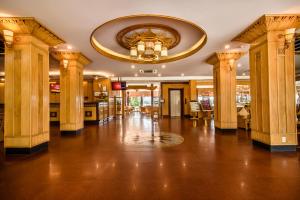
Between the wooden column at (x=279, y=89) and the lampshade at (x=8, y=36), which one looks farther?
the wooden column at (x=279, y=89)

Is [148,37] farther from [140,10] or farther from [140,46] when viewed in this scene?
[140,10]

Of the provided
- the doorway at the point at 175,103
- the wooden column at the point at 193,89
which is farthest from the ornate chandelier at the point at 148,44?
the doorway at the point at 175,103

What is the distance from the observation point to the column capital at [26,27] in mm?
3873

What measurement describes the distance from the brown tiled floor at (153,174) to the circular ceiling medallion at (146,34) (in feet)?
10.0

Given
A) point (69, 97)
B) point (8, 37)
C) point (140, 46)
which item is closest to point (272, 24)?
point (140, 46)

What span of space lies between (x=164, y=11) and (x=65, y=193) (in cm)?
352

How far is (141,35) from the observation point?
562 cm

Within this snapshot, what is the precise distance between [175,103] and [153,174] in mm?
12005

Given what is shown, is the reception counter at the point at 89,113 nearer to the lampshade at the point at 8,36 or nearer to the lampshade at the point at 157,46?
the lampshade at the point at 157,46

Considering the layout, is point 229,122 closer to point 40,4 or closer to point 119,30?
point 119,30

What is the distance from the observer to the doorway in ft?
48.4

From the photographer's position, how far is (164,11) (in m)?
3.63

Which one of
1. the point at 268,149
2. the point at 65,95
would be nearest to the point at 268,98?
the point at 268,149

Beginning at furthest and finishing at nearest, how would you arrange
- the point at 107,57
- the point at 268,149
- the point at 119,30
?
the point at 107,57 < the point at 119,30 < the point at 268,149
